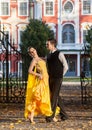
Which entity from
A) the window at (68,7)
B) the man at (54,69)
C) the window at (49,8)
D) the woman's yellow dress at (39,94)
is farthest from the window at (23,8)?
the woman's yellow dress at (39,94)

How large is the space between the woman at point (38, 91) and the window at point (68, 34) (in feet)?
152

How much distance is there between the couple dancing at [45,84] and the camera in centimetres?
1058

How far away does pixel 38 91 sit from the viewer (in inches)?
416

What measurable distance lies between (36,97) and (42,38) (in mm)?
35788

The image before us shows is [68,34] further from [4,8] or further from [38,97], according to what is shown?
[38,97]

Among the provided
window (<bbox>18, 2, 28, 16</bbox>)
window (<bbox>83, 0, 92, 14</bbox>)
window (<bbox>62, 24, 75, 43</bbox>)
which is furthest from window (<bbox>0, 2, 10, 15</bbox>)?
window (<bbox>83, 0, 92, 14</bbox>)

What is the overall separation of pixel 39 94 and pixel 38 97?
64 millimetres

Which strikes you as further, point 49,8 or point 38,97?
point 49,8

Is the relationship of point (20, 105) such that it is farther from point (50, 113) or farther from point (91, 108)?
point (50, 113)

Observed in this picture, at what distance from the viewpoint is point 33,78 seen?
10.7 meters

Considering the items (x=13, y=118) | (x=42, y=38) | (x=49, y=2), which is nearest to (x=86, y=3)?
(x=49, y=2)

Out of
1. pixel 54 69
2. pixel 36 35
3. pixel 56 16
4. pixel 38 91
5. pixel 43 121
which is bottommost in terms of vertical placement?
pixel 43 121

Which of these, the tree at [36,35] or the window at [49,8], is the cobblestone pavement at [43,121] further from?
the window at [49,8]

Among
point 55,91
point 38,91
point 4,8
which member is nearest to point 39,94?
point 38,91
